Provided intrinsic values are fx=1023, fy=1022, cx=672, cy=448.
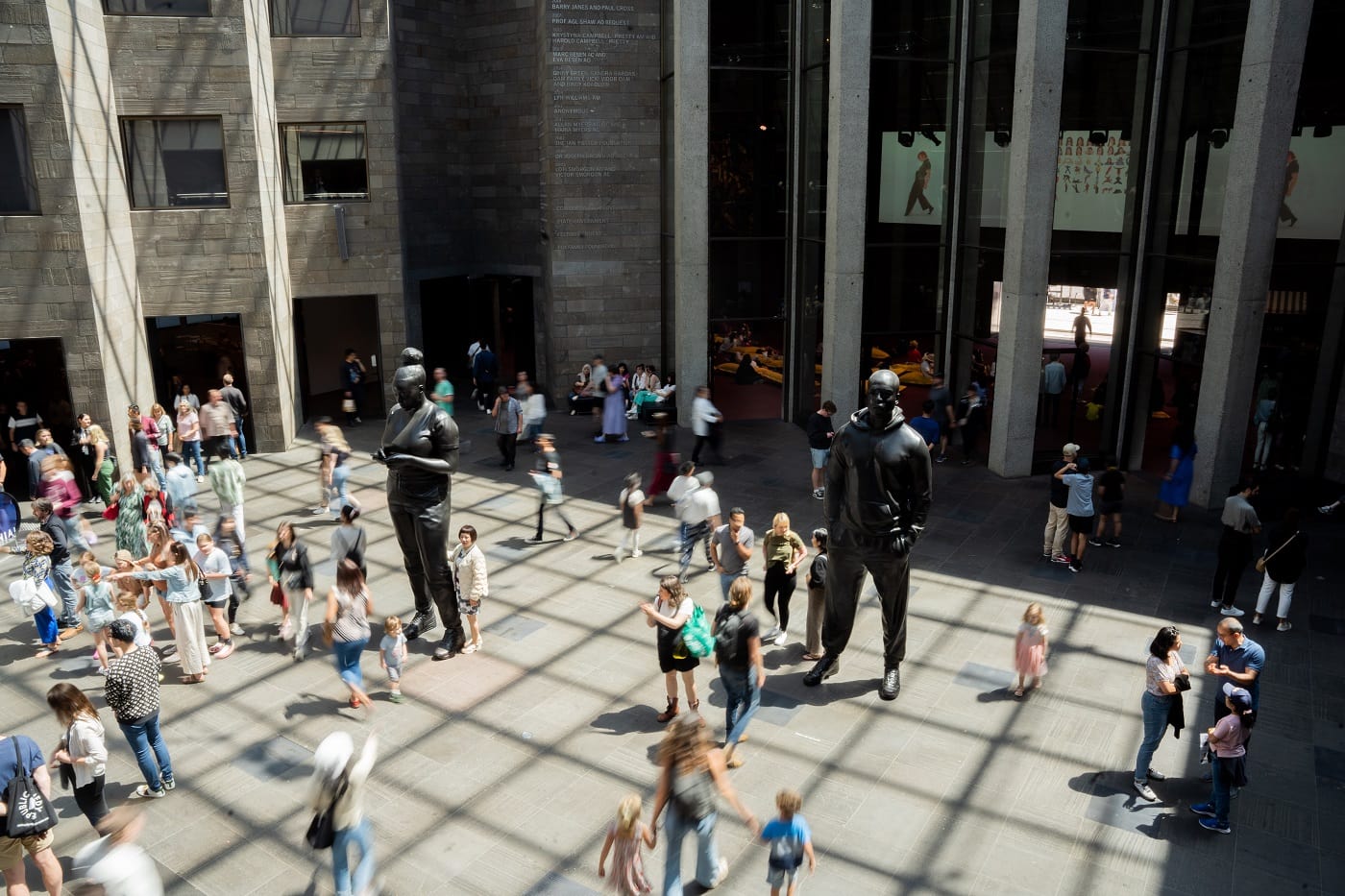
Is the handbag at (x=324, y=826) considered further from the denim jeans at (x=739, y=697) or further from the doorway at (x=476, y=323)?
the doorway at (x=476, y=323)

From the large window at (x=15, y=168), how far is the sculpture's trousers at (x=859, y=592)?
13.8m

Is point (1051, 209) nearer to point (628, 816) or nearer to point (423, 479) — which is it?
point (423, 479)

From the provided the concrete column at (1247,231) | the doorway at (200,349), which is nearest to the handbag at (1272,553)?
the concrete column at (1247,231)

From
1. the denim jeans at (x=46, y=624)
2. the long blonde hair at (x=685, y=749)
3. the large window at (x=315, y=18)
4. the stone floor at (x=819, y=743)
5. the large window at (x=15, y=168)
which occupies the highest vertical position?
the large window at (x=315, y=18)

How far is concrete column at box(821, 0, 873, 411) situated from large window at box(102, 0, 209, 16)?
11.2 m

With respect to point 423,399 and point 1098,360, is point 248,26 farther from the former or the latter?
point 1098,360

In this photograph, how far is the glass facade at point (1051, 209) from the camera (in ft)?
51.3

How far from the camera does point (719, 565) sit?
1080cm

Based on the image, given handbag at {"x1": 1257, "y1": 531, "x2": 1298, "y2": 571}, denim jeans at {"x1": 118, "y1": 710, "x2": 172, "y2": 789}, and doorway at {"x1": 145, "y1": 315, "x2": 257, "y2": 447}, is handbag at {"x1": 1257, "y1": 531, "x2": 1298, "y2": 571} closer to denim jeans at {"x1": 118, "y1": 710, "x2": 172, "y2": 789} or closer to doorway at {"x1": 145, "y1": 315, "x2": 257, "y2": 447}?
denim jeans at {"x1": 118, "y1": 710, "x2": 172, "y2": 789}

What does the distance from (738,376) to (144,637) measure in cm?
1547

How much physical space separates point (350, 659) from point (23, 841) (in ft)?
9.73

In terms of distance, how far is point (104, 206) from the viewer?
17062mm

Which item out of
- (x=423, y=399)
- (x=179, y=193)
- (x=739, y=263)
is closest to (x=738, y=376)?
(x=739, y=263)

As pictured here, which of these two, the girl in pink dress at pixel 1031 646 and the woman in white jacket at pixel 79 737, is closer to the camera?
the woman in white jacket at pixel 79 737
